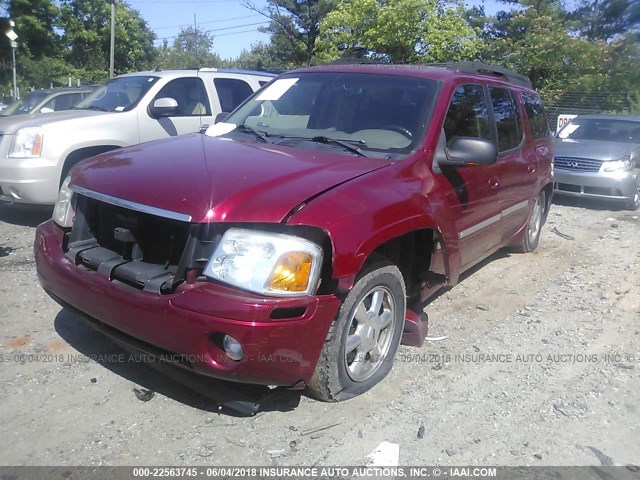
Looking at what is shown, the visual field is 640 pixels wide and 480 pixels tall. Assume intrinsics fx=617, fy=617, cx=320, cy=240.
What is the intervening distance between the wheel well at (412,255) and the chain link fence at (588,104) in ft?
64.2

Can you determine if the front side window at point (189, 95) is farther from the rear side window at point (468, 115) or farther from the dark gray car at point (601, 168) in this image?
the dark gray car at point (601, 168)

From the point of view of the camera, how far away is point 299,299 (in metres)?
2.82

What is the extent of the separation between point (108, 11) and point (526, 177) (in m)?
38.5

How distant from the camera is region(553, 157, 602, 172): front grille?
9.84 metres

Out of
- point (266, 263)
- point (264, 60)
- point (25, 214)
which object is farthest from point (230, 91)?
point (264, 60)

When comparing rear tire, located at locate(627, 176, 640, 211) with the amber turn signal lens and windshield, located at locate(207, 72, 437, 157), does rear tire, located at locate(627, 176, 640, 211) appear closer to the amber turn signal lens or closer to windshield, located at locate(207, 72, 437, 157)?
windshield, located at locate(207, 72, 437, 157)

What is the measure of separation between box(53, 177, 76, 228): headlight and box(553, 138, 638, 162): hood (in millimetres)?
8496

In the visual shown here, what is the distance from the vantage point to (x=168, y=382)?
3.49 metres

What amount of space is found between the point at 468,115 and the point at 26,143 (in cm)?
465

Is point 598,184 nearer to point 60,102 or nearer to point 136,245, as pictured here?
point 136,245

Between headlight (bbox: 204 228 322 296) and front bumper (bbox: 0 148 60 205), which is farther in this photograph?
front bumper (bbox: 0 148 60 205)

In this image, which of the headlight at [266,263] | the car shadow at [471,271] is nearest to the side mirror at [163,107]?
the car shadow at [471,271]

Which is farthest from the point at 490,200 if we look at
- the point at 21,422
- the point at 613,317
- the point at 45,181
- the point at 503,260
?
the point at 45,181

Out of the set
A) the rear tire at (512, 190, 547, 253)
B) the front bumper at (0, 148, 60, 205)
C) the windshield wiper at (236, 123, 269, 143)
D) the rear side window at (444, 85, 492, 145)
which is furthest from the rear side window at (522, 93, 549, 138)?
the front bumper at (0, 148, 60, 205)
